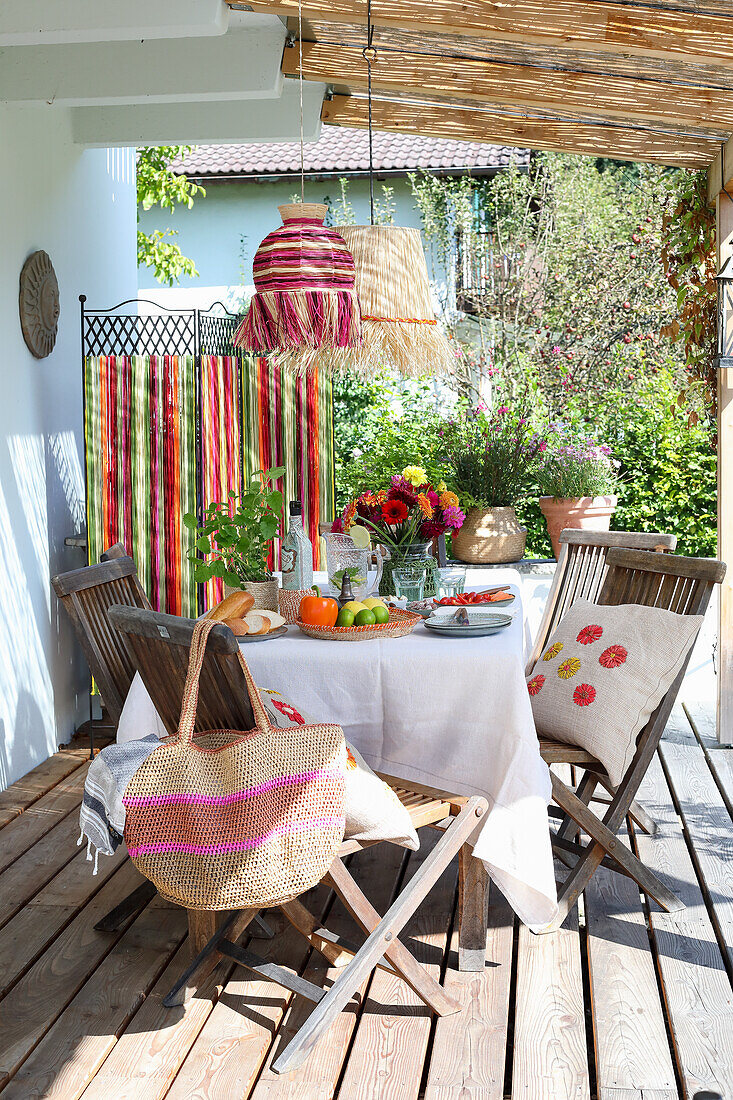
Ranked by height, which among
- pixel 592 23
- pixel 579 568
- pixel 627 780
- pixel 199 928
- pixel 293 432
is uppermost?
pixel 592 23

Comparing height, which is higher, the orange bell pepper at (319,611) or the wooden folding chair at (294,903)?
the orange bell pepper at (319,611)

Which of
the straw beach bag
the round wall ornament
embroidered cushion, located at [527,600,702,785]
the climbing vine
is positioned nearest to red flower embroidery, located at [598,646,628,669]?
embroidered cushion, located at [527,600,702,785]

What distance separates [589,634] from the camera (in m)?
3.40

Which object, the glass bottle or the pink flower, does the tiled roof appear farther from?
the glass bottle

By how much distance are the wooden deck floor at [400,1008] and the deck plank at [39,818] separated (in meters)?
0.21

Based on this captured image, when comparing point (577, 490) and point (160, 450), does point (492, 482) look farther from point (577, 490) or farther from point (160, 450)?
point (160, 450)

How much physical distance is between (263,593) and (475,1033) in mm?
1503

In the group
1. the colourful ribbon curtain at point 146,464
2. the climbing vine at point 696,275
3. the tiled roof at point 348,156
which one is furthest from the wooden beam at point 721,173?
the tiled roof at point 348,156

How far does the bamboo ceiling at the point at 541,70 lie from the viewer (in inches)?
134

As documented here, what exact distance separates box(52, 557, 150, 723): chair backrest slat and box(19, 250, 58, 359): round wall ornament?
4.61 feet

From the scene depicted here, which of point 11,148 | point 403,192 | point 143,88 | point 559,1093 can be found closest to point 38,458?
point 11,148

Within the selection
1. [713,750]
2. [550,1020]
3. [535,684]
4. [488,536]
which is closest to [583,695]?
[535,684]

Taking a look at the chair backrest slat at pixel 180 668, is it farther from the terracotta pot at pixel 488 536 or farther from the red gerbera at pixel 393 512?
the terracotta pot at pixel 488 536

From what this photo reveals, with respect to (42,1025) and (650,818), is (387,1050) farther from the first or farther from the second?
(650,818)
